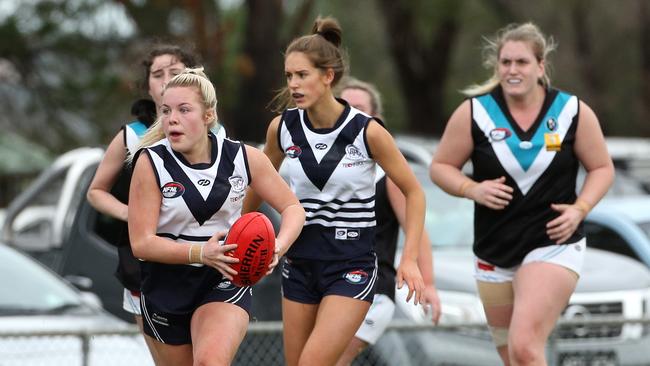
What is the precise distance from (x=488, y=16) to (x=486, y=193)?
2214cm

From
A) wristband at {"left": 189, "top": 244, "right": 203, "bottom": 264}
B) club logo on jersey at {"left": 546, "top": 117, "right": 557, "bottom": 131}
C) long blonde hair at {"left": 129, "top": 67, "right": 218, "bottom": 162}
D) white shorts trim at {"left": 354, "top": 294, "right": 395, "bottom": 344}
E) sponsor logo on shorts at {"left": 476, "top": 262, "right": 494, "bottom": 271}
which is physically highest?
long blonde hair at {"left": 129, "top": 67, "right": 218, "bottom": 162}

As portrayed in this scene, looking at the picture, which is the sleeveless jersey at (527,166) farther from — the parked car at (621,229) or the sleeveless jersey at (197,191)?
the parked car at (621,229)

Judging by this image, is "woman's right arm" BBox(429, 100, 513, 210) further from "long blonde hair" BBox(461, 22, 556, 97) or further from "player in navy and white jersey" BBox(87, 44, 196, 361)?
"player in navy and white jersey" BBox(87, 44, 196, 361)

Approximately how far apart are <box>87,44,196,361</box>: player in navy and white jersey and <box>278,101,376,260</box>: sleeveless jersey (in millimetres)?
784

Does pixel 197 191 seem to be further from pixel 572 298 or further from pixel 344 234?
pixel 572 298

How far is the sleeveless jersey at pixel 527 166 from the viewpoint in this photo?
275 inches

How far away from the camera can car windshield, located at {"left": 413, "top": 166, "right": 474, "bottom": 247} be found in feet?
32.9

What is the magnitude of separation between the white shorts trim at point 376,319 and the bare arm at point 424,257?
0.93 ft

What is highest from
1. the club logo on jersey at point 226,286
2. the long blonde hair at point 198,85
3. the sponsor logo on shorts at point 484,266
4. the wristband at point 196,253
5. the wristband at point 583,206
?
the long blonde hair at point 198,85

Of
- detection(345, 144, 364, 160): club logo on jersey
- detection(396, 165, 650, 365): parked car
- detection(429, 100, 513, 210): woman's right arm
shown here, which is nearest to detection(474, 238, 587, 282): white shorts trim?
detection(429, 100, 513, 210): woman's right arm

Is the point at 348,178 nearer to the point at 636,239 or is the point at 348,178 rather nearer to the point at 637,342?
the point at 637,342

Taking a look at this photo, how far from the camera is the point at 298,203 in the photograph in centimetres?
601

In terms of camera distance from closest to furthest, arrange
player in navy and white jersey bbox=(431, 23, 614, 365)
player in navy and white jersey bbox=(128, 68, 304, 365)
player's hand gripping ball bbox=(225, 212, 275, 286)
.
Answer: player's hand gripping ball bbox=(225, 212, 275, 286), player in navy and white jersey bbox=(128, 68, 304, 365), player in navy and white jersey bbox=(431, 23, 614, 365)

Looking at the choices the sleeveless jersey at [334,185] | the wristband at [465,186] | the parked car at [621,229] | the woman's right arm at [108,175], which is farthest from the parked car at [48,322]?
the parked car at [621,229]
